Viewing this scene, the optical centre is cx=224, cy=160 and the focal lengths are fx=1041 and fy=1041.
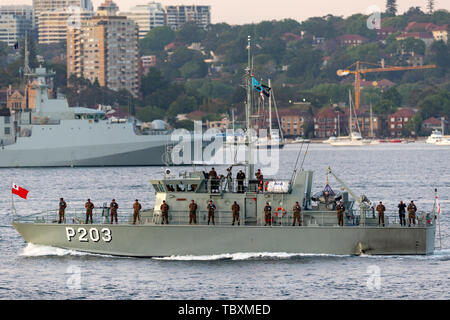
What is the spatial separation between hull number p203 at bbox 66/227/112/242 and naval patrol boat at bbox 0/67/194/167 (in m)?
68.7

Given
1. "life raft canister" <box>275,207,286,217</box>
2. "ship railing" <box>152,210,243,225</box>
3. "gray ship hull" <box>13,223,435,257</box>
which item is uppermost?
"life raft canister" <box>275,207,286,217</box>

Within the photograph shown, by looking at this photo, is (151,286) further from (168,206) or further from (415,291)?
(415,291)

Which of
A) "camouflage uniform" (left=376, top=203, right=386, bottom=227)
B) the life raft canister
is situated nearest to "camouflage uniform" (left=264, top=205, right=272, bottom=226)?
the life raft canister

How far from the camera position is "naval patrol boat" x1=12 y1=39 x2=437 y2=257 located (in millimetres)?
40969

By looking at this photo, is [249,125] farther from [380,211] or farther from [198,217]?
[380,211]

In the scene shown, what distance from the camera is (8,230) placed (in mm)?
53406

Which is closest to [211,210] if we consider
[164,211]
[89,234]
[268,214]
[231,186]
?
[231,186]

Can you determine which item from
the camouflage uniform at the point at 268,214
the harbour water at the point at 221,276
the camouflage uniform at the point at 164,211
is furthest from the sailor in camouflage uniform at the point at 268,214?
the camouflage uniform at the point at 164,211

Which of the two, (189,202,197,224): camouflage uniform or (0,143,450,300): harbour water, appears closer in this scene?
(0,143,450,300): harbour water

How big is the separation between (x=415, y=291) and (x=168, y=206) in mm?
10644

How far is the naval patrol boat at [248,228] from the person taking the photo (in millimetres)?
40969

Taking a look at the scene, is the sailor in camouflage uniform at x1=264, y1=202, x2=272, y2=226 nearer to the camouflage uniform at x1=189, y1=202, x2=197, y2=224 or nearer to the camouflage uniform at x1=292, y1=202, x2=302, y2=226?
the camouflage uniform at x1=292, y1=202, x2=302, y2=226

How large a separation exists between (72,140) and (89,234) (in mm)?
71918
